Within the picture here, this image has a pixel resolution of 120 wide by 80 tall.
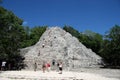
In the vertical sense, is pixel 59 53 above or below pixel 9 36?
below

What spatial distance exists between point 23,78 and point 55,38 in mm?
16879

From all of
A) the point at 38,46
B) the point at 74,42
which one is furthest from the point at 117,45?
the point at 38,46

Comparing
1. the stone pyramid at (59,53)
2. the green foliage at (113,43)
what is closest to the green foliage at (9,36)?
the stone pyramid at (59,53)

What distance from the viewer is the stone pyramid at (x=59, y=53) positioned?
32156 millimetres

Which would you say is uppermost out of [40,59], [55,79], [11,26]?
[11,26]

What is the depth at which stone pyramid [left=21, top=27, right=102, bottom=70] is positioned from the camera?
32.2 meters

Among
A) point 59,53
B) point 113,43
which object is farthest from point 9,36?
point 113,43

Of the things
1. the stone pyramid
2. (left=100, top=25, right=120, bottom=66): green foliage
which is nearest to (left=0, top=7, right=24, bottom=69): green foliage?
the stone pyramid

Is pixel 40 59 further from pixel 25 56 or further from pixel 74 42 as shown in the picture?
pixel 74 42

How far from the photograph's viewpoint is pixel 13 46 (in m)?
30.9

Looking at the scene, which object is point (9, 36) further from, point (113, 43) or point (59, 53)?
point (113, 43)

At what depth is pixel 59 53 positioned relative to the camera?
32.8 meters

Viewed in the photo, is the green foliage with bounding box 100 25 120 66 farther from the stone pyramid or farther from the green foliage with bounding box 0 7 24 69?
the green foliage with bounding box 0 7 24 69

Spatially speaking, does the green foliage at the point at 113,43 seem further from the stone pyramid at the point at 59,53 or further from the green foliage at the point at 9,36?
the green foliage at the point at 9,36
